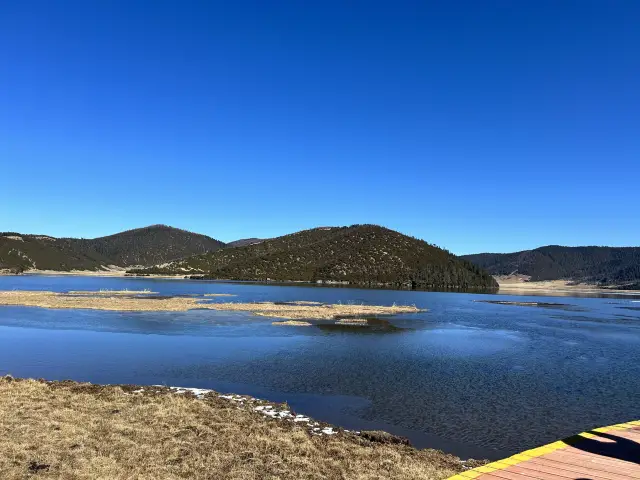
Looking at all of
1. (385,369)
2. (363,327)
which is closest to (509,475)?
(385,369)

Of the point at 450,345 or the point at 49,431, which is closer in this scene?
the point at 49,431

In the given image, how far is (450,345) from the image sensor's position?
4728cm

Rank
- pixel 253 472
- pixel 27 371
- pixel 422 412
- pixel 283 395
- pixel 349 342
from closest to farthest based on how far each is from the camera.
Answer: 1. pixel 253 472
2. pixel 422 412
3. pixel 283 395
4. pixel 27 371
5. pixel 349 342

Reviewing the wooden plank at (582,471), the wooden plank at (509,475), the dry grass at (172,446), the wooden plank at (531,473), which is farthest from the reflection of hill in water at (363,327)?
the wooden plank at (509,475)

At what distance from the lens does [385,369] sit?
34.3 meters

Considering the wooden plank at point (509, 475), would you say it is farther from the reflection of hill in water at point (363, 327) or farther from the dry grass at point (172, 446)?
the reflection of hill in water at point (363, 327)

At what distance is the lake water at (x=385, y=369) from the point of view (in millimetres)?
22422

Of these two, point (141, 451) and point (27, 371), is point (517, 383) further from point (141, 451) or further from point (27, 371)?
point (27, 371)

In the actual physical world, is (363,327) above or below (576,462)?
below

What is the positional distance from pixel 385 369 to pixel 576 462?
22.5 metres

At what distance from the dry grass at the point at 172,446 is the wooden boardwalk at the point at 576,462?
10.8ft

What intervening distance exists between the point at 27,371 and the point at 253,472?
2179 centimetres

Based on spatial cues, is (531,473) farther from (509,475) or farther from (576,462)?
(576,462)

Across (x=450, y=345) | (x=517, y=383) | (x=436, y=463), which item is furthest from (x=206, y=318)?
(x=436, y=463)
